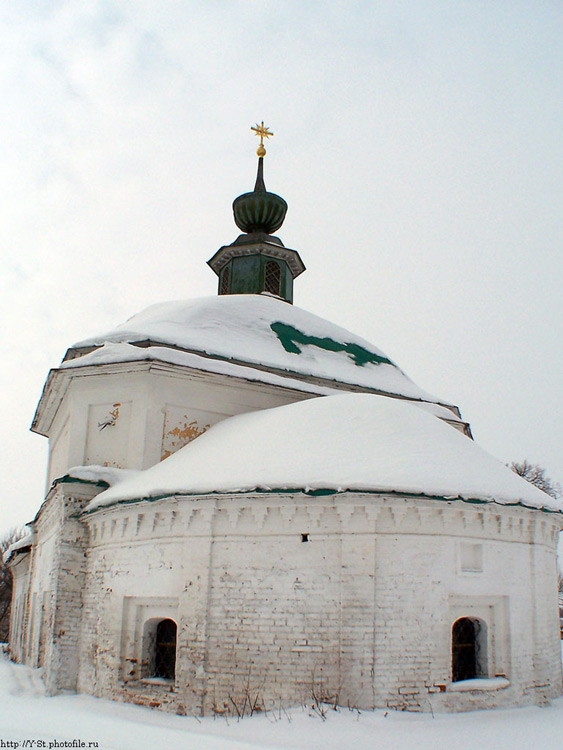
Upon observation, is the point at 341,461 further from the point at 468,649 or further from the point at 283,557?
the point at 468,649

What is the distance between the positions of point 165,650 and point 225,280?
1339cm

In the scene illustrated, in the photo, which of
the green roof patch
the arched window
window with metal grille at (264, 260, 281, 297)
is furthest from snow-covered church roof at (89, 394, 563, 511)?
window with metal grille at (264, 260, 281, 297)

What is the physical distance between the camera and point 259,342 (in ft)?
51.9

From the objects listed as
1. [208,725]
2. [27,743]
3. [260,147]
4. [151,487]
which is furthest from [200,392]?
[260,147]

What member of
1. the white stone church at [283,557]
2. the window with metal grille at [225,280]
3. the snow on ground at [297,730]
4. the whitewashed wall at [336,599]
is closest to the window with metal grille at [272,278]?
the window with metal grille at [225,280]

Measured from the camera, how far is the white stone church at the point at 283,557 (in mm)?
9023

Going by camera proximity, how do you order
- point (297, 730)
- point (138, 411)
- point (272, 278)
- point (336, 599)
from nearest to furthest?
point (297, 730), point (336, 599), point (138, 411), point (272, 278)

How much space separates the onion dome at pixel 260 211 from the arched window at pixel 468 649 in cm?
1516

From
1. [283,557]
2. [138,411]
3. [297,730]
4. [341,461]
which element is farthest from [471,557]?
[138,411]

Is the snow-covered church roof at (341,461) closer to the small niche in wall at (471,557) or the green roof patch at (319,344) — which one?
the small niche in wall at (471,557)

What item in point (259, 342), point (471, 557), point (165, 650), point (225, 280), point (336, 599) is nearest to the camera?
point (336, 599)

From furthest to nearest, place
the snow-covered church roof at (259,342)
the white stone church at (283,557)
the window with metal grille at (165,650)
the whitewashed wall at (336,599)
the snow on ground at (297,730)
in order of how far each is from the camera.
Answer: the snow-covered church roof at (259,342) < the window with metal grille at (165,650) < the white stone church at (283,557) < the whitewashed wall at (336,599) < the snow on ground at (297,730)

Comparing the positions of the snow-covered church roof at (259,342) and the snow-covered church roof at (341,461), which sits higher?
the snow-covered church roof at (259,342)

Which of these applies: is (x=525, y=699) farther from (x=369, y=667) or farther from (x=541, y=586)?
(x=369, y=667)
